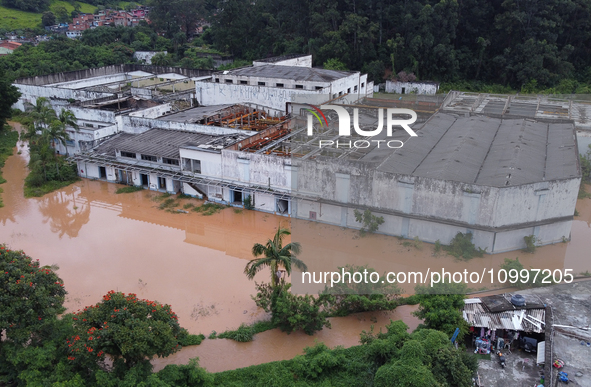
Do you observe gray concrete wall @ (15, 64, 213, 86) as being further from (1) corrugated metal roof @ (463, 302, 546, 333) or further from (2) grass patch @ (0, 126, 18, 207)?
(1) corrugated metal roof @ (463, 302, 546, 333)

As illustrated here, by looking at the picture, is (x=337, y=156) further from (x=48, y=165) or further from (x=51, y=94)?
(x=51, y=94)

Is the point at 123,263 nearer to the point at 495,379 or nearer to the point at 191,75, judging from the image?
the point at 495,379

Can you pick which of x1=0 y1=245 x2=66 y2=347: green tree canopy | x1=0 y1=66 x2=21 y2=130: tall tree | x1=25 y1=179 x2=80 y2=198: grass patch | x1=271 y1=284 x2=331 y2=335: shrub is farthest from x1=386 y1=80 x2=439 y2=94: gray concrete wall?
x1=0 y1=245 x2=66 y2=347: green tree canopy

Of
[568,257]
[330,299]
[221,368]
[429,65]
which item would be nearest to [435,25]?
[429,65]

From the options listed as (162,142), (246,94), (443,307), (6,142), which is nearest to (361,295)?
(443,307)

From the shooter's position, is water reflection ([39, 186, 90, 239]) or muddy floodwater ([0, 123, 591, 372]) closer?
muddy floodwater ([0, 123, 591, 372])

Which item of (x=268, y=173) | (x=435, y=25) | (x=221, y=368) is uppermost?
(x=435, y=25)
